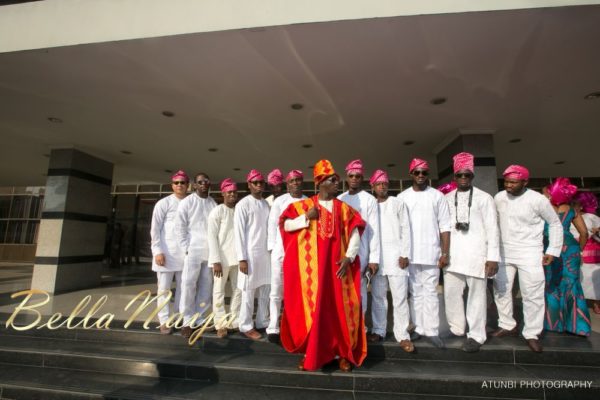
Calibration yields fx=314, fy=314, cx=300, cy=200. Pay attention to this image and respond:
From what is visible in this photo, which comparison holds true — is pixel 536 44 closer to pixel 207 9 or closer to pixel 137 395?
pixel 207 9

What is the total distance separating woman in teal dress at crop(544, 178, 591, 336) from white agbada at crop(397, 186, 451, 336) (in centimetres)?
144

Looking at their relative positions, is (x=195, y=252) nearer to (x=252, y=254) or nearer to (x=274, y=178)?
(x=252, y=254)

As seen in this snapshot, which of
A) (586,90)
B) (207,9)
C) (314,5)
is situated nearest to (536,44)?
(586,90)

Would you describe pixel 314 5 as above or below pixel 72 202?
above

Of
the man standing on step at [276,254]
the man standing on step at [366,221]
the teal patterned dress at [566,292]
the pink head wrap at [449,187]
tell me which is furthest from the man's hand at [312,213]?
the teal patterned dress at [566,292]

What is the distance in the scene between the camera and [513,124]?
17.4 feet

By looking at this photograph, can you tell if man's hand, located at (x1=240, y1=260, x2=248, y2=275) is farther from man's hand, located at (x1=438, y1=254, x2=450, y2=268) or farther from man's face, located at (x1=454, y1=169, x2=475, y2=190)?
man's face, located at (x1=454, y1=169, x2=475, y2=190)

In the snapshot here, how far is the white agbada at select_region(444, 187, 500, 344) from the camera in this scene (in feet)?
10.3

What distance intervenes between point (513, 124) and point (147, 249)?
13815mm

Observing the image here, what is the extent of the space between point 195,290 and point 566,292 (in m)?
4.28

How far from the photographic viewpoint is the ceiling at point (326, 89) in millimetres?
3115

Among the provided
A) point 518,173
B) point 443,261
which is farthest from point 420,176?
point 518,173

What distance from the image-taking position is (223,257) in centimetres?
364

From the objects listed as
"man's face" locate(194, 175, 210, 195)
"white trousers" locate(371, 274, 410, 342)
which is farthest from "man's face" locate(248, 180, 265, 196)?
"white trousers" locate(371, 274, 410, 342)
